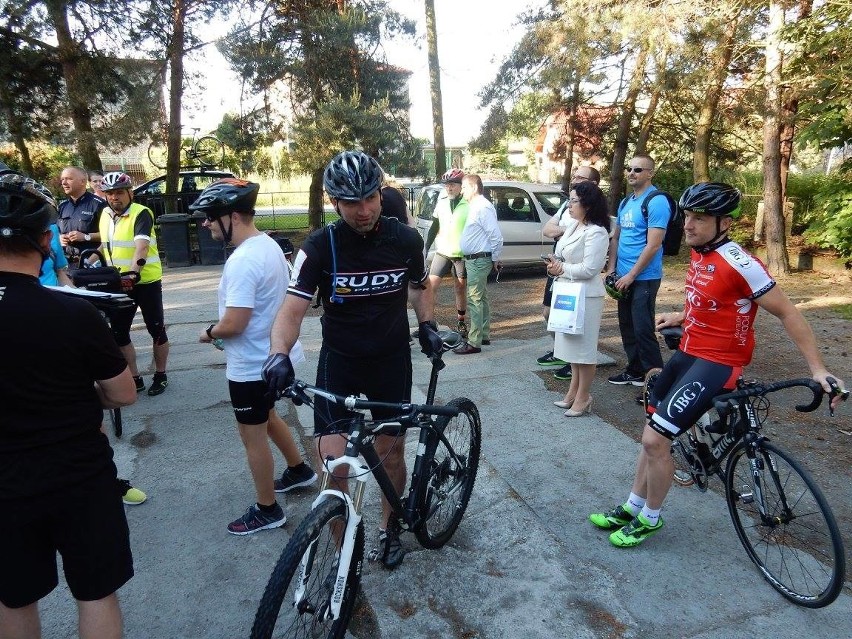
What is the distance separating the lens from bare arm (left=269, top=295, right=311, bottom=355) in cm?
267

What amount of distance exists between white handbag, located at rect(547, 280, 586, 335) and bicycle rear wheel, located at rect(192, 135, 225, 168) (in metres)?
12.4

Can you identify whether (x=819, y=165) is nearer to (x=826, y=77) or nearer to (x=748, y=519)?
(x=826, y=77)

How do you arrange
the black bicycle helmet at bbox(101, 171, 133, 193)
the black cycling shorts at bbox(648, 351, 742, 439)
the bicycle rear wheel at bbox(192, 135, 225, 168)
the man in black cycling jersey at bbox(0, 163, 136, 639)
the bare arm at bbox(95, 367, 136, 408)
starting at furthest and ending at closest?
the bicycle rear wheel at bbox(192, 135, 225, 168) < the black bicycle helmet at bbox(101, 171, 133, 193) < the black cycling shorts at bbox(648, 351, 742, 439) < the bare arm at bbox(95, 367, 136, 408) < the man in black cycling jersey at bbox(0, 163, 136, 639)

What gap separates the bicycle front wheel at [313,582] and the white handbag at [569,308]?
112 inches

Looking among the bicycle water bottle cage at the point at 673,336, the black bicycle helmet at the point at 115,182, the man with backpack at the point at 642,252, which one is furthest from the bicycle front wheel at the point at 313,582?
the black bicycle helmet at the point at 115,182

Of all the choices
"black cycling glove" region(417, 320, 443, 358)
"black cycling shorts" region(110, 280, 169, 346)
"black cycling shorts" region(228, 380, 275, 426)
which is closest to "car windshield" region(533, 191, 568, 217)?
"black cycling shorts" region(110, 280, 169, 346)

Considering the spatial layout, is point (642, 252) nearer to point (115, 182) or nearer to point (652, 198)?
point (652, 198)

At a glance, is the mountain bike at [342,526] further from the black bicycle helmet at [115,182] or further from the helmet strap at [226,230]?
the black bicycle helmet at [115,182]

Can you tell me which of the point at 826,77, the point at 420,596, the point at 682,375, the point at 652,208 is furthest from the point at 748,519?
the point at 826,77

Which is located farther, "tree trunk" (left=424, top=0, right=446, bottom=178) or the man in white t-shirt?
"tree trunk" (left=424, top=0, right=446, bottom=178)

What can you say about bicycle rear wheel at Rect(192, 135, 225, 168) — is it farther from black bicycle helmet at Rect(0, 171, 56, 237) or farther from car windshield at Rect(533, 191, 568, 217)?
black bicycle helmet at Rect(0, 171, 56, 237)

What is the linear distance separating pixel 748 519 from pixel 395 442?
187 cm

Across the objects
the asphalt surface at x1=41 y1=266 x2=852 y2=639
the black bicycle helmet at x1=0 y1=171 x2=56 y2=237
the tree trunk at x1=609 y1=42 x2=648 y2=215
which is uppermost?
the tree trunk at x1=609 y1=42 x2=648 y2=215

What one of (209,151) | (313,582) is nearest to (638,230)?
(313,582)
